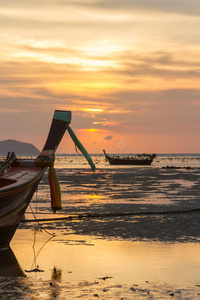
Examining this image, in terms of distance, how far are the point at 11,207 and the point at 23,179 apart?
4.81 feet

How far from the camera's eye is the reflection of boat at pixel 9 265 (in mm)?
10219

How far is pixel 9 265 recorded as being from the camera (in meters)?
11.0

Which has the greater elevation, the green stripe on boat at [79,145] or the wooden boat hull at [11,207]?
the green stripe on boat at [79,145]

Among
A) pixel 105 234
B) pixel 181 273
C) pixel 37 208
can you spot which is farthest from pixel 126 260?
pixel 37 208

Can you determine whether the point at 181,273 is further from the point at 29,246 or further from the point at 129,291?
the point at 29,246

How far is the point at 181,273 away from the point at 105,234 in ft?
16.2

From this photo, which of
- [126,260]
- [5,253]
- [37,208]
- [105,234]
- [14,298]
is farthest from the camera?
[37,208]

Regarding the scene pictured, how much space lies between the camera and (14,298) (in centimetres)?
834

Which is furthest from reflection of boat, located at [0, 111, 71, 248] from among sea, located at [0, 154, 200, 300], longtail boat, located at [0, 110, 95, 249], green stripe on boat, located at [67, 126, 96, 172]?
sea, located at [0, 154, 200, 300]

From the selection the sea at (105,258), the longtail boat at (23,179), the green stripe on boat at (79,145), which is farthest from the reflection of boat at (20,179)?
the sea at (105,258)

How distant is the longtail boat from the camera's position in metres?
12.0

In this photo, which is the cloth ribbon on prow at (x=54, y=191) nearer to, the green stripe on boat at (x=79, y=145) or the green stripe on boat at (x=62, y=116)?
the green stripe on boat at (x=79, y=145)

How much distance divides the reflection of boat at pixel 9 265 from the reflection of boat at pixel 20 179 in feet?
1.52

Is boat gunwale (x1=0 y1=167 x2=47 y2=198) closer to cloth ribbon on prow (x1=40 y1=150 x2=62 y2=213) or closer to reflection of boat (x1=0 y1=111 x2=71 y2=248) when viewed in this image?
reflection of boat (x1=0 y1=111 x2=71 y2=248)
